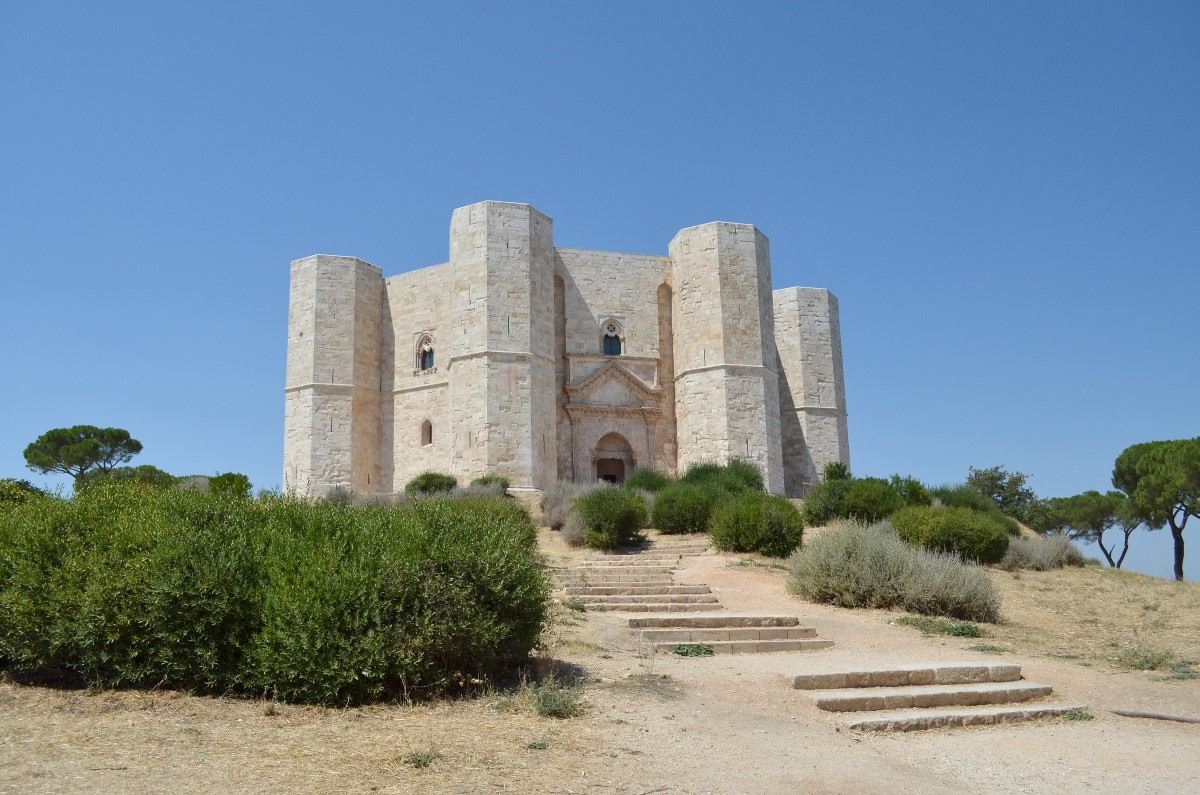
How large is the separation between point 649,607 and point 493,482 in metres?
12.5

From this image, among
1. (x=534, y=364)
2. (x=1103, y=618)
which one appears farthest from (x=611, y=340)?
(x=1103, y=618)

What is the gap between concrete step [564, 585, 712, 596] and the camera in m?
11.2

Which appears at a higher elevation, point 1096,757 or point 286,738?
point 286,738

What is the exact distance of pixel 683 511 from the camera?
17.5 meters

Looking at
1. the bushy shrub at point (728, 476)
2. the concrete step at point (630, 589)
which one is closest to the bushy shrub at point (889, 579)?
the concrete step at point (630, 589)

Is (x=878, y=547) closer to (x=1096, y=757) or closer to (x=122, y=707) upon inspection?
(x=1096, y=757)

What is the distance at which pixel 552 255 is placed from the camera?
2592cm

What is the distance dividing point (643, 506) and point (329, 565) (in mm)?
12025

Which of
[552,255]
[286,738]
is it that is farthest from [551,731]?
[552,255]

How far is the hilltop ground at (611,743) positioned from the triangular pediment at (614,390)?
60.7 ft

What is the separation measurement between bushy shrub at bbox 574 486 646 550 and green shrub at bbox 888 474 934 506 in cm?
564

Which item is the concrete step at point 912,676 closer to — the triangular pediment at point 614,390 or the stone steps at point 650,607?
the stone steps at point 650,607

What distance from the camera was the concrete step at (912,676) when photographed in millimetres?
6762

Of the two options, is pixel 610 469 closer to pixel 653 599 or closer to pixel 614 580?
pixel 614 580
